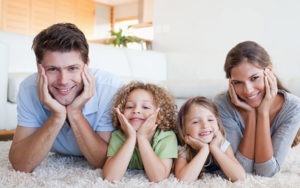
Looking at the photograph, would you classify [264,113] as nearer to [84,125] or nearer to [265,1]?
[84,125]

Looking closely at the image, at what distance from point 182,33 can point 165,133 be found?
126 inches

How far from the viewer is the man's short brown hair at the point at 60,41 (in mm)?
1121

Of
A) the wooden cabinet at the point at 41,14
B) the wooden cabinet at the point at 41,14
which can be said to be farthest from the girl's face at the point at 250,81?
the wooden cabinet at the point at 41,14

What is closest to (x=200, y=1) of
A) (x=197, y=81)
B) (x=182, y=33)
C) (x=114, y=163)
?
(x=182, y=33)

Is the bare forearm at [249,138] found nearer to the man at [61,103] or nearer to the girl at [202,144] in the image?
the girl at [202,144]

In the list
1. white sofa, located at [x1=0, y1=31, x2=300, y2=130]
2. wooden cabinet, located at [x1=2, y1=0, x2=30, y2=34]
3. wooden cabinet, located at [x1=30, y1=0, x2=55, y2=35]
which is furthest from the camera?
wooden cabinet, located at [x1=30, y1=0, x2=55, y2=35]

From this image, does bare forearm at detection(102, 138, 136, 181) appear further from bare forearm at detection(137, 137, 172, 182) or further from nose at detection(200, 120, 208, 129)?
nose at detection(200, 120, 208, 129)

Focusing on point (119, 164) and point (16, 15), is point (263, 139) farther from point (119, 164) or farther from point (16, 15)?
point (16, 15)

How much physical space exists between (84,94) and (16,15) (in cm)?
614

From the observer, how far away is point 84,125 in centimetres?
119

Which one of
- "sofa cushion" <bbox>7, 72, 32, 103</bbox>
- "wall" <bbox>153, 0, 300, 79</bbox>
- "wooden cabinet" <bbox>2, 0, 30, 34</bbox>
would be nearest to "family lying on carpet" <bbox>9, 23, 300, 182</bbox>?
"sofa cushion" <bbox>7, 72, 32, 103</bbox>

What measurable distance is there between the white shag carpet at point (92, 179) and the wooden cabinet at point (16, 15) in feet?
18.8

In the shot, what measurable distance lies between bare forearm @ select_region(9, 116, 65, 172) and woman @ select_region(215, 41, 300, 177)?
0.75 m

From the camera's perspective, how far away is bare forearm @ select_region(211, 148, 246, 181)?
1142 millimetres
